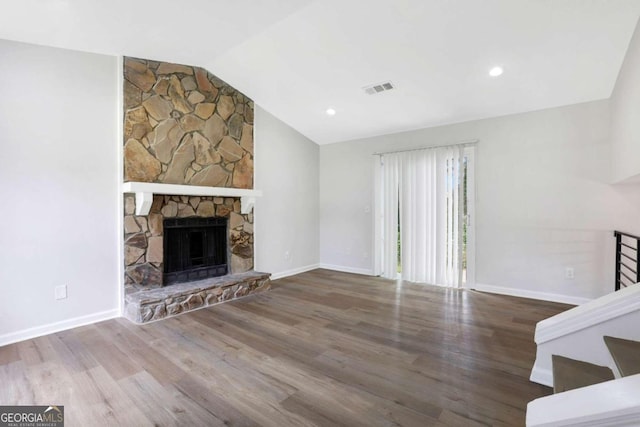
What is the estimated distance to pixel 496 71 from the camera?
3.32 metres

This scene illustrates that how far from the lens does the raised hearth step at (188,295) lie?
322cm

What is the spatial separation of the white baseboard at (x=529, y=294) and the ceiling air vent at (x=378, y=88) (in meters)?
2.96

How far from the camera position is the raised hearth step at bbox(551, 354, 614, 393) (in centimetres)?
168

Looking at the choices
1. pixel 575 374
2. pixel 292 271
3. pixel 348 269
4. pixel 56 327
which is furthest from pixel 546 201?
pixel 56 327

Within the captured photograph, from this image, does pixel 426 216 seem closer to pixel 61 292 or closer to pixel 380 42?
pixel 380 42

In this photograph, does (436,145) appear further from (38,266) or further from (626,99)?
(38,266)

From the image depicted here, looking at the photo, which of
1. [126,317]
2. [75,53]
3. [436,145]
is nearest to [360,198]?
[436,145]

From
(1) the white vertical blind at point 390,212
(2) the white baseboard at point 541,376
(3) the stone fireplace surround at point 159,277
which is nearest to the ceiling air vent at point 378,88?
(1) the white vertical blind at point 390,212

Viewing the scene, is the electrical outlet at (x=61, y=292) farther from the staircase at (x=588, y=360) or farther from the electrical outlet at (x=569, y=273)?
the electrical outlet at (x=569, y=273)

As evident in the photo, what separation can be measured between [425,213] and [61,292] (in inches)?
180

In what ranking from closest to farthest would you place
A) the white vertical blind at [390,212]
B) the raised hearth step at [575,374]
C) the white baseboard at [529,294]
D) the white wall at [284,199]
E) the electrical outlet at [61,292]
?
the raised hearth step at [575,374] < the electrical outlet at [61,292] < the white baseboard at [529,294] < the white wall at [284,199] < the white vertical blind at [390,212]

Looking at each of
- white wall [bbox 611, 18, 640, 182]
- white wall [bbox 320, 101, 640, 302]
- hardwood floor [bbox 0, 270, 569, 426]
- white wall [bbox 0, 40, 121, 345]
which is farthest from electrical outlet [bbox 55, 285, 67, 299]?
white wall [bbox 611, 18, 640, 182]

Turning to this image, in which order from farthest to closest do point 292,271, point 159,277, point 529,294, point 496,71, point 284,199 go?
point 292,271 < point 284,199 < point 529,294 < point 159,277 < point 496,71

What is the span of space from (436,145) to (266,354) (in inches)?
149
